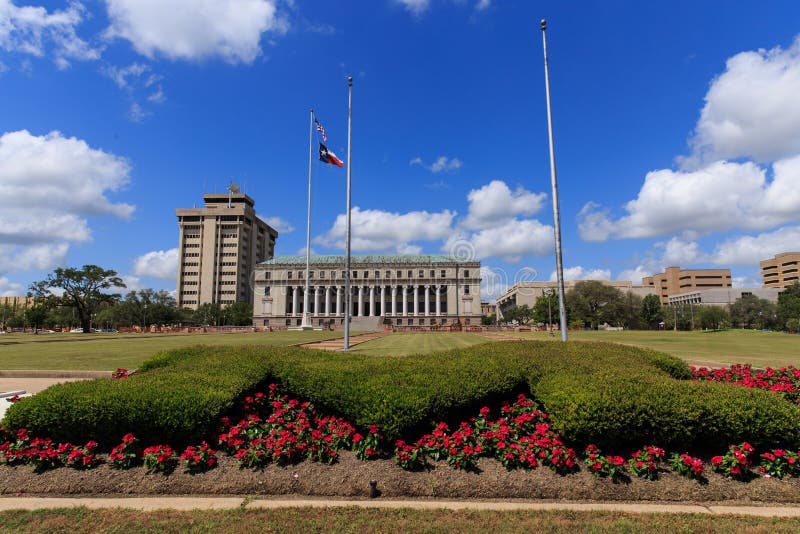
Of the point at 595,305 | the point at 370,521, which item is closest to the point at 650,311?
the point at 595,305

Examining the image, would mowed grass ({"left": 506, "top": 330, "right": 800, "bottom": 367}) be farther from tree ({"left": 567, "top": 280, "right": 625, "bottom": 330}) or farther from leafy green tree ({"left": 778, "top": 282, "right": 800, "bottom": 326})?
leafy green tree ({"left": 778, "top": 282, "right": 800, "bottom": 326})

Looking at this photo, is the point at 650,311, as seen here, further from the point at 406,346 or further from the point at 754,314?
the point at 406,346

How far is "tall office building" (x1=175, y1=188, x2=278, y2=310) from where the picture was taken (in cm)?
14438

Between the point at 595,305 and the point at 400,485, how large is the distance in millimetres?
111351

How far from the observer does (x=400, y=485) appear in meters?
5.30

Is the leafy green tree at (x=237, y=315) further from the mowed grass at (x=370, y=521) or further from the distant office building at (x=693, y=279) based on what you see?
the distant office building at (x=693, y=279)

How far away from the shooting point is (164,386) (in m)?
6.53

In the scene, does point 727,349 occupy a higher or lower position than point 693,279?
lower

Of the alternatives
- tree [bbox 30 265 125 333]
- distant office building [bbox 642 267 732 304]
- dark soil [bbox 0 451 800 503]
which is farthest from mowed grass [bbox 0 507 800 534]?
distant office building [bbox 642 267 732 304]

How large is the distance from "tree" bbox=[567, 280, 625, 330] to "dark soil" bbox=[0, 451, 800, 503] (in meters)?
102

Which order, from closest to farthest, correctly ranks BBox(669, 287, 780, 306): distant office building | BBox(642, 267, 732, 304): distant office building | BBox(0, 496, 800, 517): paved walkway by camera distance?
BBox(0, 496, 800, 517): paved walkway < BBox(669, 287, 780, 306): distant office building < BBox(642, 267, 732, 304): distant office building

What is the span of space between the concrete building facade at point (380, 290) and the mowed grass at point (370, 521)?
10943 cm

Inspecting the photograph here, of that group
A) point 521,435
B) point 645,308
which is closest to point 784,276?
point 645,308

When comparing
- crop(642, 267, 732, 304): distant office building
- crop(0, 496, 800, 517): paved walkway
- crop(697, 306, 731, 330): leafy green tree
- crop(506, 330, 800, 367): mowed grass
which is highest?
crop(642, 267, 732, 304): distant office building
